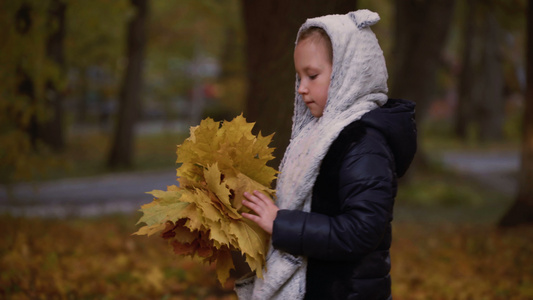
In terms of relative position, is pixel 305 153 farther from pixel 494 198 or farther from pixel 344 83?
pixel 494 198

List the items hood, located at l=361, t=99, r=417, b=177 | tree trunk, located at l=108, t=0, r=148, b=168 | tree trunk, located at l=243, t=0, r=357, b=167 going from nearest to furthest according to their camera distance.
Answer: hood, located at l=361, t=99, r=417, b=177, tree trunk, located at l=243, t=0, r=357, b=167, tree trunk, located at l=108, t=0, r=148, b=168

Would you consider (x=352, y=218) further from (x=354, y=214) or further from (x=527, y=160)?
(x=527, y=160)

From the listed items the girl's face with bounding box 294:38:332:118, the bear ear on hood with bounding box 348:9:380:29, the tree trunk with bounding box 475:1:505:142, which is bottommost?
the tree trunk with bounding box 475:1:505:142

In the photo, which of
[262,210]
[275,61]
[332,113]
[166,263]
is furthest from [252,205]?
[166,263]

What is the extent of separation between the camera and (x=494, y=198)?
13.4 m

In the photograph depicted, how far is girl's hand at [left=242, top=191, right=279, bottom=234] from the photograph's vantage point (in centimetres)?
214

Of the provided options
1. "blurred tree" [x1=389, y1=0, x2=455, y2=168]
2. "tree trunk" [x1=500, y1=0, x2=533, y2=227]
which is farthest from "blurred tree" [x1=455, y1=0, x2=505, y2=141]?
"tree trunk" [x1=500, y1=0, x2=533, y2=227]

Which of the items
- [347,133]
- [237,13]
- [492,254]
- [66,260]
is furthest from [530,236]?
[237,13]

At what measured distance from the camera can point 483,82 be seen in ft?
96.3

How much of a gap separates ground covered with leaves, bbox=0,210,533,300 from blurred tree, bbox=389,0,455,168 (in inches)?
188

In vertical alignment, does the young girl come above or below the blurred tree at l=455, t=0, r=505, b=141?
above

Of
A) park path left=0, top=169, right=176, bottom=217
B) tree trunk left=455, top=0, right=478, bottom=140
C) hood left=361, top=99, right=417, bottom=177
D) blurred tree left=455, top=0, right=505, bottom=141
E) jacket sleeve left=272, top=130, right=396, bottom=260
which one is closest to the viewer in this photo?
jacket sleeve left=272, top=130, right=396, bottom=260

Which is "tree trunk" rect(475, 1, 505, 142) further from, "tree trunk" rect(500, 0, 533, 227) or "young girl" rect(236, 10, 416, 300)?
"young girl" rect(236, 10, 416, 300)

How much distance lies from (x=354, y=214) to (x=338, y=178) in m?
0.15
